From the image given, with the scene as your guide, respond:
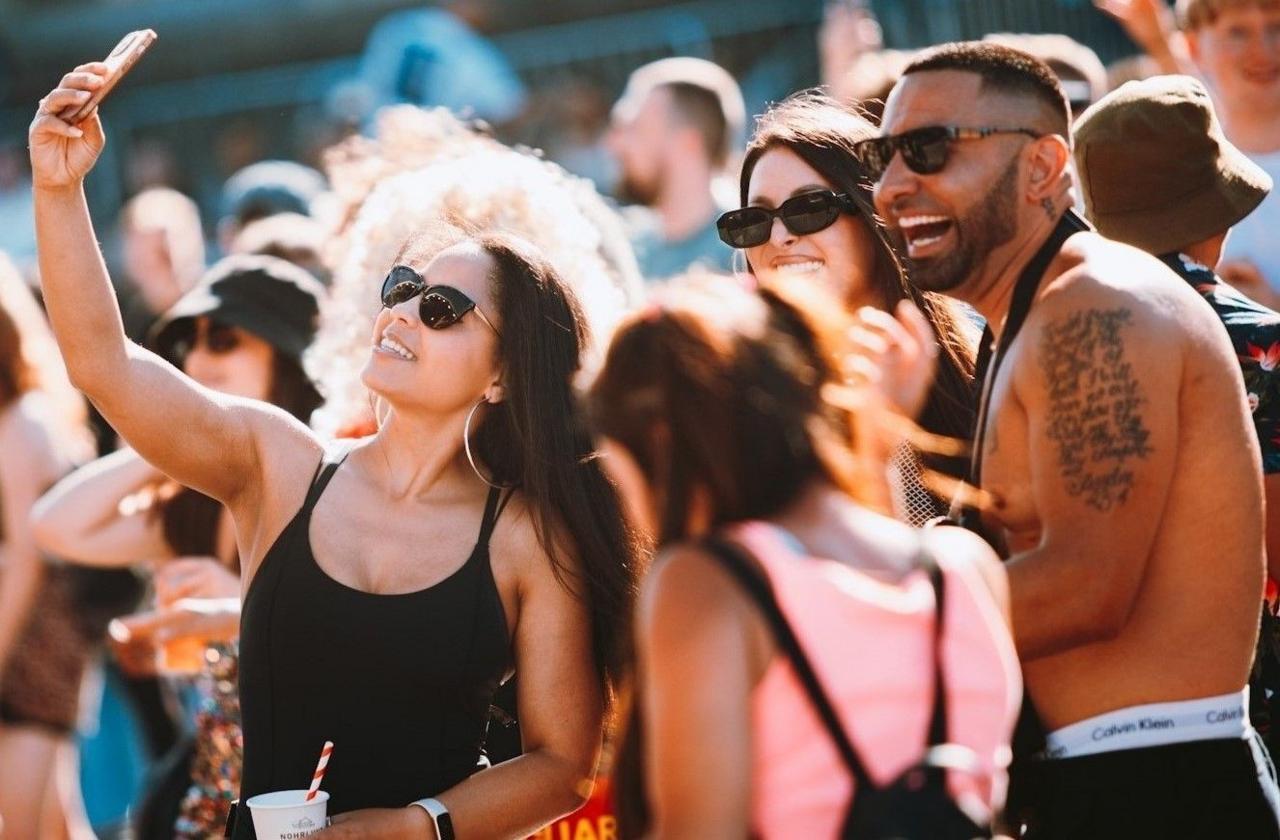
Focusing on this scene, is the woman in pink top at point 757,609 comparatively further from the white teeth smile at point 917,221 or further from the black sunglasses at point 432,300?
the black sunglasses at point 432,300

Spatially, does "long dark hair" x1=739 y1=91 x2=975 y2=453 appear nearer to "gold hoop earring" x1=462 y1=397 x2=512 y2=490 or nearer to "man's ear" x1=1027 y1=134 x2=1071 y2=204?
"man's ear" x1=1027 y1=134 x2=1071 y2=204

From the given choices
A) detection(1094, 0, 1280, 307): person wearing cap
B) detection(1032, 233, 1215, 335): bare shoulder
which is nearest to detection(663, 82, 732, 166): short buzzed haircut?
detection(1094, 0, 1280, 307): person wearing cap

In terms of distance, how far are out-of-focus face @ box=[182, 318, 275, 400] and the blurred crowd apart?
0.04ft

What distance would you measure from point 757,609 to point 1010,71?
167cm

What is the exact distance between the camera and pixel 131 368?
338cm

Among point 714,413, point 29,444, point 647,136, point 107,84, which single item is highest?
point 107,84

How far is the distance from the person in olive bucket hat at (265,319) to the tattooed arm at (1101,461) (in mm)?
2799

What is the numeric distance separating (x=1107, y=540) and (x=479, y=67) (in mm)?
7090

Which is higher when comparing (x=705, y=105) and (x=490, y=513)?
(x=490, y=513)

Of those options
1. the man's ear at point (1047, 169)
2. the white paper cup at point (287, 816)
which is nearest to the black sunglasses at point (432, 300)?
the white paper cup at point (287, 816)

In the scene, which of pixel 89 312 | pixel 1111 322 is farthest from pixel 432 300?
pixel 1111 322

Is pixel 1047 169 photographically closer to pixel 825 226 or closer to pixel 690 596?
pixel 825 226

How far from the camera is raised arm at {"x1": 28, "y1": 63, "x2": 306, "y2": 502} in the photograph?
331 centimetres

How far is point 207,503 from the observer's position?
17.2ft
